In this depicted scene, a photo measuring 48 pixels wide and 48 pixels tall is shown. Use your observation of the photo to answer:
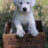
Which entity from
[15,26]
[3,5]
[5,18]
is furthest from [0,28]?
[15,26]

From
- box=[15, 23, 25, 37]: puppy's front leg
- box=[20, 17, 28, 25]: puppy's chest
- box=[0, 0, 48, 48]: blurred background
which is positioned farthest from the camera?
box=[0, 0, 48, 48]: blurred background

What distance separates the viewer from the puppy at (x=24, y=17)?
1812 mm

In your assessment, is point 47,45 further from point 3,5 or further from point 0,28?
point 3,5

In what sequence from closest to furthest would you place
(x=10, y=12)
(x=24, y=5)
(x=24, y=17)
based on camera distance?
(x=24, y=5), (x=24, y=17), (x=10, y=12)

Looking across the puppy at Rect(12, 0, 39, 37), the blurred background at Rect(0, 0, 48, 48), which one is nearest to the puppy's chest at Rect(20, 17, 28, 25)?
the puppy at Rect(12, 0, 39, 37)

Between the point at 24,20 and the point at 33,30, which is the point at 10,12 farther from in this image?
the point at 33,30

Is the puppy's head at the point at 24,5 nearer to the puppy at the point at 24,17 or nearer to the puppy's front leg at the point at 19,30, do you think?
the puppy at the point at 24,17

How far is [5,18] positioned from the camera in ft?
8.57

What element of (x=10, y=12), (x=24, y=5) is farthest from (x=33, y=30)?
(x=10, y=12)

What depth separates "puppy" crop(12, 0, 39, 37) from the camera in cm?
181

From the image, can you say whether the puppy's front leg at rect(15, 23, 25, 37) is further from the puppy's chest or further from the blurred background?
the blurred background

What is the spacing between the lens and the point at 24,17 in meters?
1.92

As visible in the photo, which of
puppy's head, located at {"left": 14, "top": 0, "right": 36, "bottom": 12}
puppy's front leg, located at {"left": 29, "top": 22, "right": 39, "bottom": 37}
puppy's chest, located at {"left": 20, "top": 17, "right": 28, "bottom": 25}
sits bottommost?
puppy's front leg, located at {"left": 29, "top": 22, "right": 39, "bottom": 37}

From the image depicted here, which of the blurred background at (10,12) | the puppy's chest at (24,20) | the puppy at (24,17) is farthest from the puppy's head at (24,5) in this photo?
the blurred background at (10,12)
